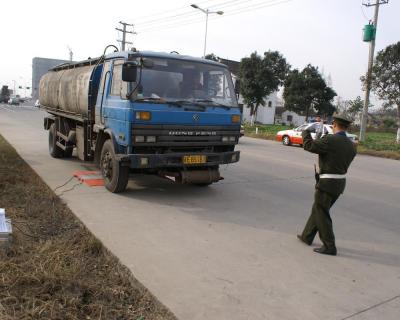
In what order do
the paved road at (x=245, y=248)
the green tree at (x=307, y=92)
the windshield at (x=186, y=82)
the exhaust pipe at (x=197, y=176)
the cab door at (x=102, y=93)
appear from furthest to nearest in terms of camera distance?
the green tree at (x=307, y=92) → the cab door at (x=102, y=93) → the exhaust pipe at (x=197, y=176) → the windshield at (x=186, y=82) → the paved road at (x=245, y=248)

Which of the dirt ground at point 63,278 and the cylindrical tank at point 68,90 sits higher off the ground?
the cylindrical tank at point 68,90

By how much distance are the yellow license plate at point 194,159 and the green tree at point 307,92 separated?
3938 cm

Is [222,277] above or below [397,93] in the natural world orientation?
below

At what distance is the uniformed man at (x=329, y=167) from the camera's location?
199 inches

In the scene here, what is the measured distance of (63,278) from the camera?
3.85 m

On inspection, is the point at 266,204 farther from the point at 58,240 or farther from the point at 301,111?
the point at 301,111

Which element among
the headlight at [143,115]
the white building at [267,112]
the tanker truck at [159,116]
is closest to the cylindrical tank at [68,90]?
the tanker truck at [159,116]

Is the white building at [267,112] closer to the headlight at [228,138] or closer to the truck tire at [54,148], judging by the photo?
the truck tire at [54,148]

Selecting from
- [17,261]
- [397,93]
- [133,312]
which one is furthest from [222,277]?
[397,93]

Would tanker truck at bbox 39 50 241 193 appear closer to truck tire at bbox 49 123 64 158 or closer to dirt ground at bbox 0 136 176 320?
dirt ground at bbox 0 136 176 320

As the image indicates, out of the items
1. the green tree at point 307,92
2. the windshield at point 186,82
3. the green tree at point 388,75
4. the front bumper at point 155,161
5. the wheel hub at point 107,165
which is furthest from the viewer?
the green tree at point 307,92

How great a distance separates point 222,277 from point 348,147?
222cm

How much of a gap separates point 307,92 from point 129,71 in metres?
40.8

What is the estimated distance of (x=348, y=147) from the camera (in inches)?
200
